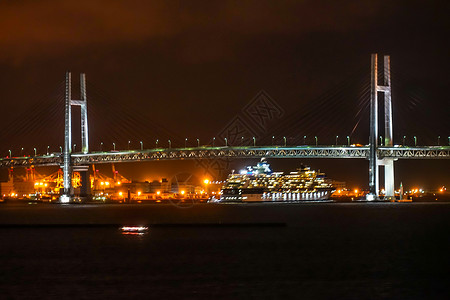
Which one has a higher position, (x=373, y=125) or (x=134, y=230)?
(x=373, y=125)

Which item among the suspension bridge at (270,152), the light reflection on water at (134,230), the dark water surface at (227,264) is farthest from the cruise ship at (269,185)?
the dark water surface at (227,264)

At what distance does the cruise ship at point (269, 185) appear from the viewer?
7988 centimetres

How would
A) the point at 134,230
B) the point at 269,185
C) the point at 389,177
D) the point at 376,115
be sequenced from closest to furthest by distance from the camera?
the point at 134,230, the point at 376,115, the point at 389,177, the point at 269,185

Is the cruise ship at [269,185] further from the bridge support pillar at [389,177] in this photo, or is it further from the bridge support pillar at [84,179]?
the bridge support pillar at [389,177]

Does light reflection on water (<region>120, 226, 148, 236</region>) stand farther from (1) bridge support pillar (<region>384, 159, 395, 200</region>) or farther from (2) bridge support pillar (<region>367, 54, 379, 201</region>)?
(1) bridge support pillar (<region>384, 159, 395, 200</region>)

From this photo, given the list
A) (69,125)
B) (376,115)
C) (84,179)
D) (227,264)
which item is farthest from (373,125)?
(227,264)

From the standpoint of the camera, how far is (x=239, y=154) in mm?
68562

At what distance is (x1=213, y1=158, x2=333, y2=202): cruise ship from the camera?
79.9 meters

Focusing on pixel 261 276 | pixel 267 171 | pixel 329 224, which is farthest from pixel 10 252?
pixel 267 171

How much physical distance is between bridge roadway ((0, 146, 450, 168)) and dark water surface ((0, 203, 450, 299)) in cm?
3270

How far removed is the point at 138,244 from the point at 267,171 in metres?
56.9

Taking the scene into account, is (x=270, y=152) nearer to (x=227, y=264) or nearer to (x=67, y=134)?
(x=67, y=134)

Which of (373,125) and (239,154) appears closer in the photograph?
(373,125)

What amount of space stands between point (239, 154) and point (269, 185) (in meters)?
13.1
